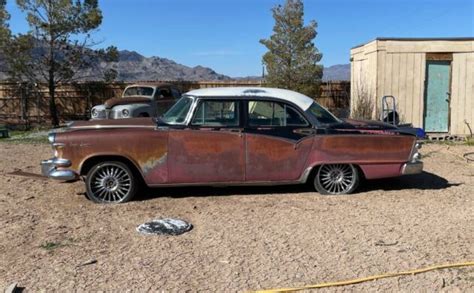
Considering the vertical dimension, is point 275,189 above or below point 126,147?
below

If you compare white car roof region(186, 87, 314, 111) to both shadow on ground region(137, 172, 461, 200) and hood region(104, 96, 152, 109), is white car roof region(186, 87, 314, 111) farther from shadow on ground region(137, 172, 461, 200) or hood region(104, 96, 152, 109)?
hood region(104, 96, 152, 109)

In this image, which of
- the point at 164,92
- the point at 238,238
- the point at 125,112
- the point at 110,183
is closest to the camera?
the point at 238,238

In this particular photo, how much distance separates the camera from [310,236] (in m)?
5.54

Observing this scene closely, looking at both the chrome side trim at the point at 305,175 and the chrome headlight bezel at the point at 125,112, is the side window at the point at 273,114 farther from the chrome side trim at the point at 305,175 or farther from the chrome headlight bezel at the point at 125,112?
the chrome headlight bezel at the point at 125,112

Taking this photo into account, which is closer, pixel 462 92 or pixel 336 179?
pixel 336 179

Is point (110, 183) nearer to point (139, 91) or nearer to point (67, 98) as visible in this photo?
point (139, 91)

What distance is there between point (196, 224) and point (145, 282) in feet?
5.64

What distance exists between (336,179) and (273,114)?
4.44ft

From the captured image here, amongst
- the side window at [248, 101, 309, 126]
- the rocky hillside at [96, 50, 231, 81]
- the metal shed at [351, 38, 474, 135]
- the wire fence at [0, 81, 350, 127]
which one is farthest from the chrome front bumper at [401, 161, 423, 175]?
the rocky hillside at [96, 50, 231, 81]

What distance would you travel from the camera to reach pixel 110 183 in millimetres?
6988

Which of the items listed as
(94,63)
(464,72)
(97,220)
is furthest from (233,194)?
(94,63)

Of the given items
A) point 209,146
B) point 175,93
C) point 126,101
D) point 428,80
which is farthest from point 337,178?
point 175,93

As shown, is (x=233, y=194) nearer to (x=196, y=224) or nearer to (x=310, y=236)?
(x=196, y=224)

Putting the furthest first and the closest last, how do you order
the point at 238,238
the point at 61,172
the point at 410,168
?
the point at 410,168
the point at 61,172
the point at 238,238
